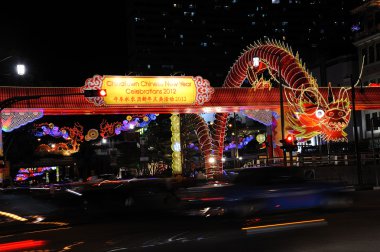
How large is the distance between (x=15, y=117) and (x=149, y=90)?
8069mm

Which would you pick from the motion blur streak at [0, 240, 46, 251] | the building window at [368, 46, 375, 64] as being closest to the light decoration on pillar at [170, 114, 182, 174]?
the building window at [368, 46, 375, 64]

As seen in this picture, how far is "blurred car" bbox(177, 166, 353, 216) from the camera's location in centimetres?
1541

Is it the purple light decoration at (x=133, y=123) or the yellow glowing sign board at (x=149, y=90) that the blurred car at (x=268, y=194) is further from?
the purple light decoration at (x=133, y=123)

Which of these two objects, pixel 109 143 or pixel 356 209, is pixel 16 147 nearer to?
pixel 356 209

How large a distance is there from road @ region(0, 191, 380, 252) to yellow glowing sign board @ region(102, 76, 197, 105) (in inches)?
696

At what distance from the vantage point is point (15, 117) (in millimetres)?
31578

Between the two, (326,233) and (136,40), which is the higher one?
(136,40)

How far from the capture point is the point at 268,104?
1383 inches

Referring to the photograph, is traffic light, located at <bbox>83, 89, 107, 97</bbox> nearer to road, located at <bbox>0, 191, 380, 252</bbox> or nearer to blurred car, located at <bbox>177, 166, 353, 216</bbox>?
blurred car, located at <bbox>177, 166, 353, 216</bbox>

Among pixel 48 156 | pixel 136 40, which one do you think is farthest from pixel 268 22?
pixel 48 156

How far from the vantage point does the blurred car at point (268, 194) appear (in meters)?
15.4

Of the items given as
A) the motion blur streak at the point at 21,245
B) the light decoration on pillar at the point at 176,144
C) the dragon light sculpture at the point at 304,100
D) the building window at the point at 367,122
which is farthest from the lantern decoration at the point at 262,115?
the motion blur streak at the point at 21,245

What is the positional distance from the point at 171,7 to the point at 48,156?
119040mm

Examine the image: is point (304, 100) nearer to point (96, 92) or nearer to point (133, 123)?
point (96, 92)
